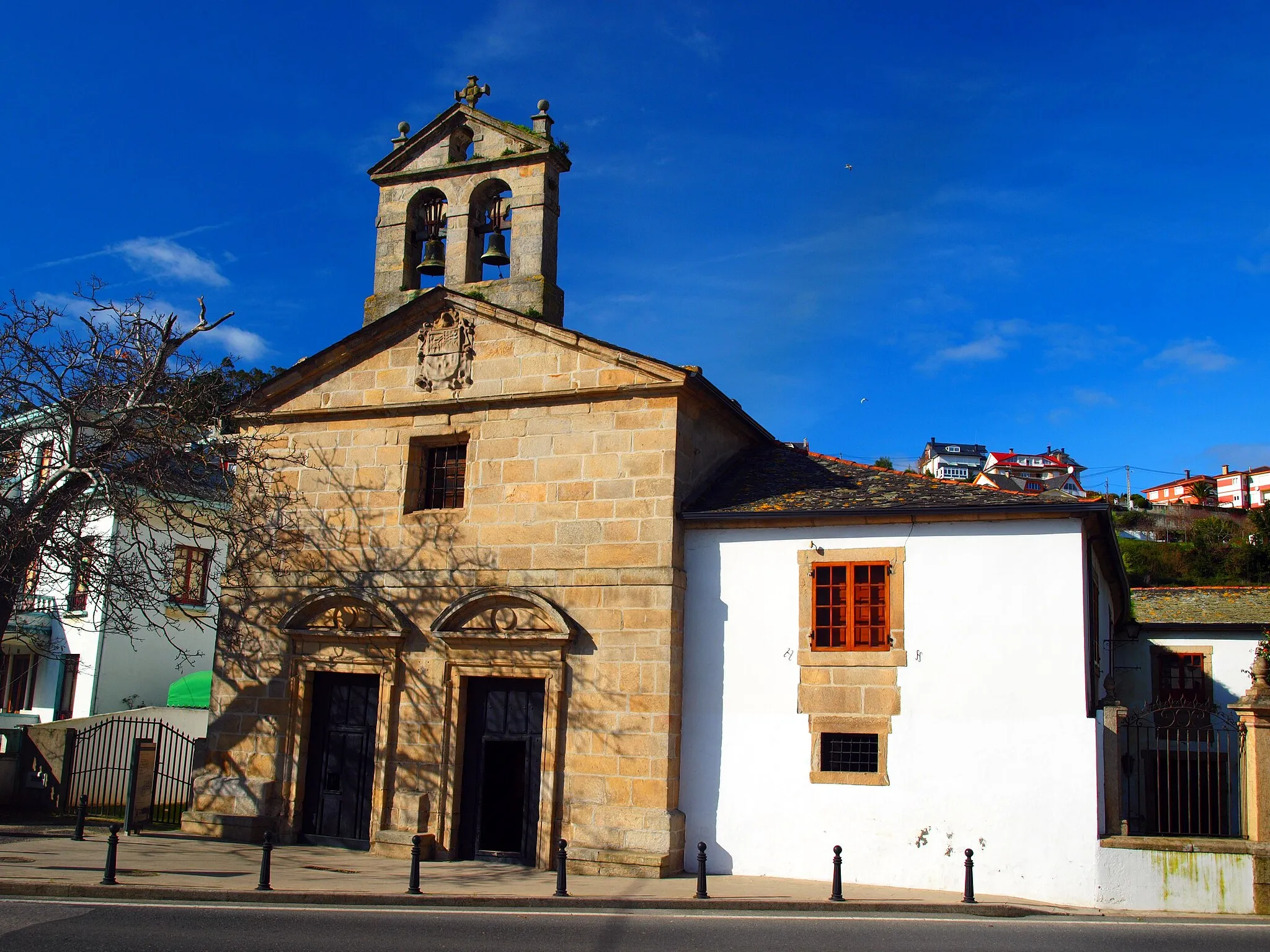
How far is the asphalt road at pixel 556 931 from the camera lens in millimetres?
9594

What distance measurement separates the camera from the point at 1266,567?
4612cm

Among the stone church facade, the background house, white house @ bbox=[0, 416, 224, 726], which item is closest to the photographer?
the stone church facade

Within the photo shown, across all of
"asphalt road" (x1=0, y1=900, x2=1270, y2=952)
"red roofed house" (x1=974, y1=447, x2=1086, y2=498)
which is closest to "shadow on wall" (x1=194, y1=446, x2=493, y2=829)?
"asphalt road" (x1=0, y1=900, x2=1270, y2=952)

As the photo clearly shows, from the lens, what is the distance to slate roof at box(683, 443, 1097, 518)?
14031mm

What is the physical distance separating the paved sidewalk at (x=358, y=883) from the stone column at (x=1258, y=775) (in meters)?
2.17

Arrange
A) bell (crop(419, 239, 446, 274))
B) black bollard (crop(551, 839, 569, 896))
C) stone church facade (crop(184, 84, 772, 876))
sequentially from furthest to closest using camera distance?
bell (crop(419, 239, 446, 274)), stone church facade (crop(184, 84, 772, 876)), black bollard (crop(551, 839, 569, 896))

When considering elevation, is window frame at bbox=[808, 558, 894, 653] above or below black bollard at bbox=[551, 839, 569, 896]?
above

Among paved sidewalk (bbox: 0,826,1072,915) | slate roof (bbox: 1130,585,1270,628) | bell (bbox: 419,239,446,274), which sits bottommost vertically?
paved sidewalk (bbox: 0,826,1072,915)

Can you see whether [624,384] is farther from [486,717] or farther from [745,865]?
[745,865]

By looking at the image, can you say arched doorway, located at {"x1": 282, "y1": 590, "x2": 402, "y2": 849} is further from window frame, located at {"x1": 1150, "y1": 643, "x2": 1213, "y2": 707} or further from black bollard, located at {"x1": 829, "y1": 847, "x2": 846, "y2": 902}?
window frame, located at {"x1": 1150, "y1": 643, "x2": 1213, "y2": 707}

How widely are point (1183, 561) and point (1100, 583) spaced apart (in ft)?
121

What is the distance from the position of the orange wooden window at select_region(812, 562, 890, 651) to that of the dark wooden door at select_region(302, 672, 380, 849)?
6718mm

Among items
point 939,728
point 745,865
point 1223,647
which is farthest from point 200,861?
point 1223,647

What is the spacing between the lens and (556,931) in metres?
10.5
